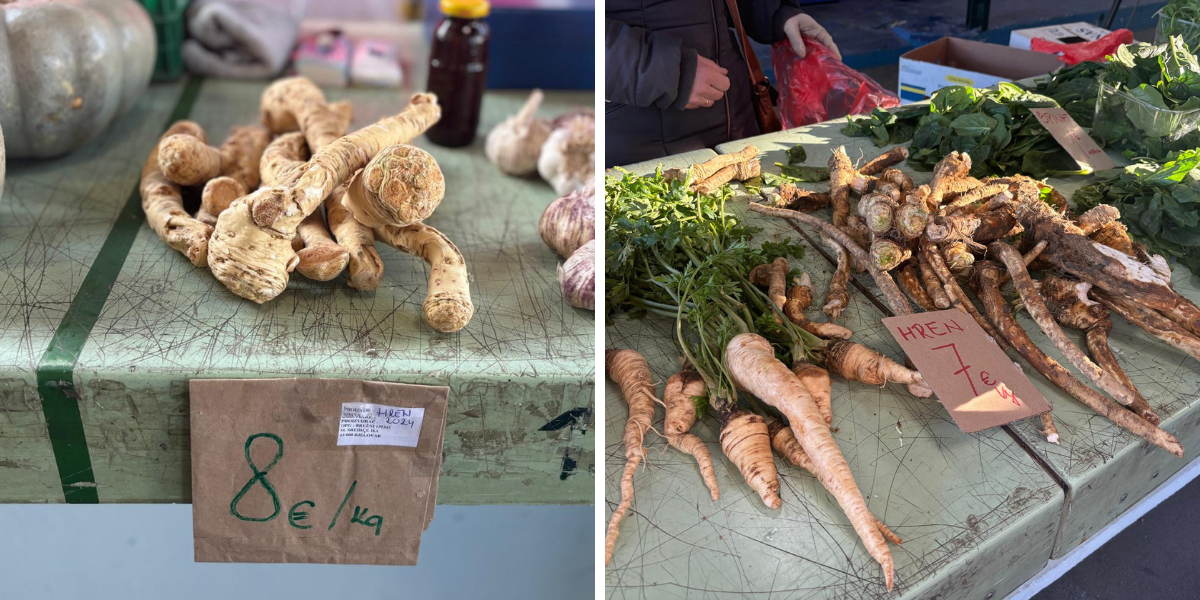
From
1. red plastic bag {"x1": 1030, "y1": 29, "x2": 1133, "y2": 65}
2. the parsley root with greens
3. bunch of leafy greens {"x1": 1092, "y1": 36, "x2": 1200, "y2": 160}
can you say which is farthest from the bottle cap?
red plastic bag {"x1": 1030, "y1": 29, "x2": 1133, "y2": 65}

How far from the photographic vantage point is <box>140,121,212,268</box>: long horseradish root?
3.77ft

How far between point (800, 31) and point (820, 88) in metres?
0.15

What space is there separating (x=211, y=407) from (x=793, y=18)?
5.23 ft

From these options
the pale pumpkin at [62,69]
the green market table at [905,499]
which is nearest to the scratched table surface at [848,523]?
the green market table at [905,499]

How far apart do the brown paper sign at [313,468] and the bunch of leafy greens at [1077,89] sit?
1619mm

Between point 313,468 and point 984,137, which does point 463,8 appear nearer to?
point 313,468

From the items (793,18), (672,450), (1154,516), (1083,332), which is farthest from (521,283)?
(1154,516)

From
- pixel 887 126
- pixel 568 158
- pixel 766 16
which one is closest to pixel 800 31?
pixel 766 16

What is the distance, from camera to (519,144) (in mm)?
1515

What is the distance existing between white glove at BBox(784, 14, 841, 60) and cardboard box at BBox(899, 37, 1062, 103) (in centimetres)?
48

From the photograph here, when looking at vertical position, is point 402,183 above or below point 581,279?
above

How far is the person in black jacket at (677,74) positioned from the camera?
5.29 ft

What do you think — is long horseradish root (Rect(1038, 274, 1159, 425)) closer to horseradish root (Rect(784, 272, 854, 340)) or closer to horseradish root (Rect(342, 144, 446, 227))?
horseradish root (Rect(784, 272, 854, 340))

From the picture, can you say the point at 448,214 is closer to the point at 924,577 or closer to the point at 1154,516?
the point at 924,577
